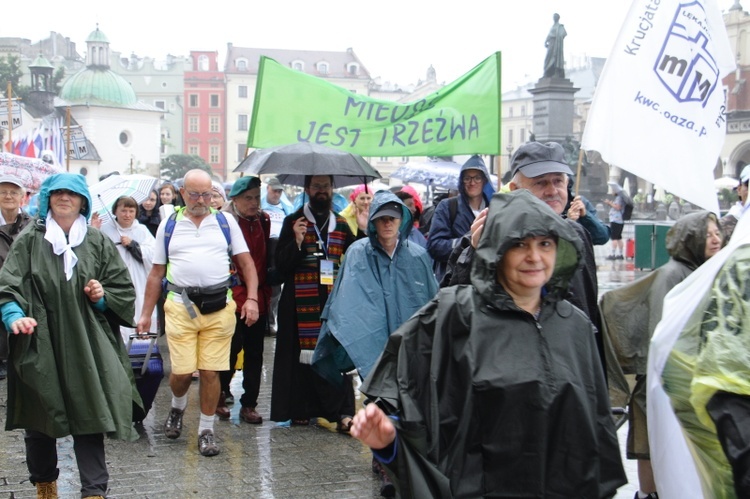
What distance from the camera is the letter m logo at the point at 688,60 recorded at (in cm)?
586

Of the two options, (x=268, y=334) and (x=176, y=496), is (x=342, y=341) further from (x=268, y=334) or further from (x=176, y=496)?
(x=268, y=334)

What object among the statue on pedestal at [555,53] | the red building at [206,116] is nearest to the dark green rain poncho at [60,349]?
the statue on pedestal at [555,53]

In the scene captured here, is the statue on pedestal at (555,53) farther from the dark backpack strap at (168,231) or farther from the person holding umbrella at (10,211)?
the dark backpack strap at (168,231)

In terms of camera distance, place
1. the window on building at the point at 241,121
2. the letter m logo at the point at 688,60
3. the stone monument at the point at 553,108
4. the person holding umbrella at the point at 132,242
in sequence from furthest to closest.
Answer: the window on building at the point at 241,121 < the stone monument at the point at 553,108 < the person holding umbrella at the point at 132,242 < the letter m logo at the point at 688,60

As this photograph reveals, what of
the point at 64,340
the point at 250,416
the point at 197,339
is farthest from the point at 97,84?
the point at 64,340

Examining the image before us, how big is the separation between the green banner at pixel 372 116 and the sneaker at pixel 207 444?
2531 millimetres

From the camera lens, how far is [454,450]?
3.07 m

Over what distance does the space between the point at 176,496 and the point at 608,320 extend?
8.48 feet

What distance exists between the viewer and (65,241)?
5145 millimetres

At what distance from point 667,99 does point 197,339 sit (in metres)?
3.33

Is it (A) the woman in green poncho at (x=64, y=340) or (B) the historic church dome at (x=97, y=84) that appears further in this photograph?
(B) the historic church dome at (x=97, y=84)

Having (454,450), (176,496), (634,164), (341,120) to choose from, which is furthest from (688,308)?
(341,120)

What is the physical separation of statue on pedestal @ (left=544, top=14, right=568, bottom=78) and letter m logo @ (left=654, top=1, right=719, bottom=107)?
2548cm

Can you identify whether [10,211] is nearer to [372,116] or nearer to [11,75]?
[372,116]
